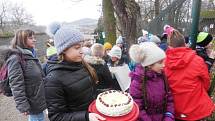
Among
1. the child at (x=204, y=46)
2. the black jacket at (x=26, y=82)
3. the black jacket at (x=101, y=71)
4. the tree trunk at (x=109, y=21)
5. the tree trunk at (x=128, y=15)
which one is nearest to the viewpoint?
the black jacket at (x=26, y=82)

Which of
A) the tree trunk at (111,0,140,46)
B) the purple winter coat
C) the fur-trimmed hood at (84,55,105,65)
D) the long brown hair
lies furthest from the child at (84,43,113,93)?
the tree trunk at (111,0,140,46)

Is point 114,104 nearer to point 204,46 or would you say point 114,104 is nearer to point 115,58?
point 204,46

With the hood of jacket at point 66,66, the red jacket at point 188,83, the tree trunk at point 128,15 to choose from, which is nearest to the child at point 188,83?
the red jacket at point 188,83

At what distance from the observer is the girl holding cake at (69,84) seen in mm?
2498

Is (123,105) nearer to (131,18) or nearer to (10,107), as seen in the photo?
(131,18)

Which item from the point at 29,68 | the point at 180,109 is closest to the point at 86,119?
the point at 180,109

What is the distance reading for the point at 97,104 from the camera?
2.58 m

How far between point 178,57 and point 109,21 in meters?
9.45

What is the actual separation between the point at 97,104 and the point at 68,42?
583 millimetres

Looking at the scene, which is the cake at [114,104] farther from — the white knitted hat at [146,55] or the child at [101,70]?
the child at [101,70]

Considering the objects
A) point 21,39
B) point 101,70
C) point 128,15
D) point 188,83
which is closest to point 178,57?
point 188,83

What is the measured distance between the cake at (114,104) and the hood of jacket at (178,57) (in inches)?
50.0

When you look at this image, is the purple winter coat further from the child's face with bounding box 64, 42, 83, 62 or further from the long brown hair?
the long brown hair

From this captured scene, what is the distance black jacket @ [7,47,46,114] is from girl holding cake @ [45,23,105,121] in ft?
5.58
